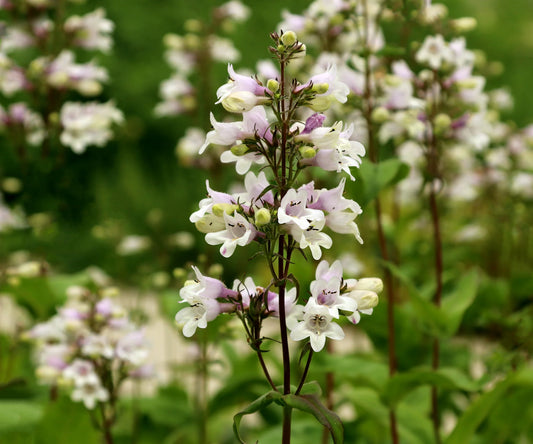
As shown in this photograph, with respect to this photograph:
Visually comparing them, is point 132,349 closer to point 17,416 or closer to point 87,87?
point 17,416

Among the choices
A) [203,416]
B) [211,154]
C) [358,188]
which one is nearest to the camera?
[358,188]

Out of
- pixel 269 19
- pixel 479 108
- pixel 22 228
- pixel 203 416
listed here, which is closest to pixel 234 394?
pixel 203 416

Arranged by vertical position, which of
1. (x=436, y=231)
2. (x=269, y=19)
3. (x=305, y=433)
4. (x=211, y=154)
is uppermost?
(x=269, y=19)

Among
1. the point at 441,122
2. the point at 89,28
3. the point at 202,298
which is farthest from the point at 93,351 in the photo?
the point at 89,28

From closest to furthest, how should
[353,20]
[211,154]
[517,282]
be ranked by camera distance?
[353,20]
[517,282]
[211,154]

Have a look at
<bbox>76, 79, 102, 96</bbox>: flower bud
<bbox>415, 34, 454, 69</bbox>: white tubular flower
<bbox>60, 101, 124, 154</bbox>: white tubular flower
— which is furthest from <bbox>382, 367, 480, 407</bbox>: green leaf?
<bbox>76, 79, 102, 96</bbox>: flower bud

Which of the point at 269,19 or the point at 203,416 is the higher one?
the point at 269,19

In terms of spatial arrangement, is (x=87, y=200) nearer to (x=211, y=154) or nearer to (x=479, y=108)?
(x=211, y=154)

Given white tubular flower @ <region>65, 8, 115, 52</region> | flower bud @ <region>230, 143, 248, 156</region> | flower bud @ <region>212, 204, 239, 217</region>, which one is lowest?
flower bud @ <region>212, 204, 239, 217</region>

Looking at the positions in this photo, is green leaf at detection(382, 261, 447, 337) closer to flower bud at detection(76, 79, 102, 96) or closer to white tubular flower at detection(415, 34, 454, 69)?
white tubular flower at detection(415, 34, 454, 69)
